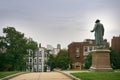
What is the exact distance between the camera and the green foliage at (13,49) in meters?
63.1

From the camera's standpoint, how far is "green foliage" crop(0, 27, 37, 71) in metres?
63.1

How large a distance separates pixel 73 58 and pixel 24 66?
887 inches

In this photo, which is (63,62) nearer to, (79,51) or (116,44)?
(79,51)

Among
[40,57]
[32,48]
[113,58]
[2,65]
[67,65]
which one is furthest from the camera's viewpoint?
[40,57]

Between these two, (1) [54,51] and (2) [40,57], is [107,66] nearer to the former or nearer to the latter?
(2) [40,57]

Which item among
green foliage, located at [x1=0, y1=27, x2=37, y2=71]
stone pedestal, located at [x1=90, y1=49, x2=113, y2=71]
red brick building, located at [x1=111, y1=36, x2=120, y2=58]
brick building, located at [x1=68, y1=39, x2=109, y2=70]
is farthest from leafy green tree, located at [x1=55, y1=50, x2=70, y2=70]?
stone pedestal, located at [x1=90, y1=49, x2=113, y2=71]

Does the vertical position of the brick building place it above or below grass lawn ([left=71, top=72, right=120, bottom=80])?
above

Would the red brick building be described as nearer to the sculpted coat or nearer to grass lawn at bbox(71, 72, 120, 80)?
the sculpted coat

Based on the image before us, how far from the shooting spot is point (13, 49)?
2512 inches

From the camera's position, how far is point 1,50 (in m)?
65.6

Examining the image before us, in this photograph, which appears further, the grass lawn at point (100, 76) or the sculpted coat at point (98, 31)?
the sculpted coat at point (98, 31)

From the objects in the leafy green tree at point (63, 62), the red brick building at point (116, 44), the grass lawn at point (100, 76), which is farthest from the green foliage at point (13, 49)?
the grass lawn at point (100, 76)

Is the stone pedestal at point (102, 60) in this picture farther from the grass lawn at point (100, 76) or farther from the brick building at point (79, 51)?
the brick building at point (79, 51)

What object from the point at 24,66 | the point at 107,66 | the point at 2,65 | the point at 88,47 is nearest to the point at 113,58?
the point at 88,47
